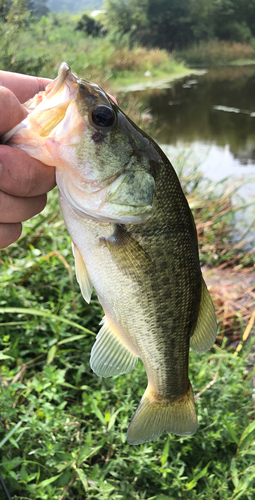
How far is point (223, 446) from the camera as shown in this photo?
1.91m

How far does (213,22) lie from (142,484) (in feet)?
147

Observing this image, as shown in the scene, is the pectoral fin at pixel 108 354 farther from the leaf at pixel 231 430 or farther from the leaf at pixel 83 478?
the leaf at pixel 231 430

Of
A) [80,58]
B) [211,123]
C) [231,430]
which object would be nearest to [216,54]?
[80,58]

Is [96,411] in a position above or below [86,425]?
above

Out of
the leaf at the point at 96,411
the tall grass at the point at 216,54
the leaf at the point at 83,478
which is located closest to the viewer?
the leaf at the point at 83,478

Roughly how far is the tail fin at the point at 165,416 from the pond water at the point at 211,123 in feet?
15.0

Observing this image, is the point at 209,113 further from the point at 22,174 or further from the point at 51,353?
the point at 22,174

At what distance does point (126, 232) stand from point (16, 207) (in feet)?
1.34

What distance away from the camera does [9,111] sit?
1043mm

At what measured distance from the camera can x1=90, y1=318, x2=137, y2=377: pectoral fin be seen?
133 cm

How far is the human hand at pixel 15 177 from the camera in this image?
1.06 m

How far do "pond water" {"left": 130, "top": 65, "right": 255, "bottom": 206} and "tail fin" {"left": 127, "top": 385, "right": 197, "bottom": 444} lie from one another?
458 centimetres

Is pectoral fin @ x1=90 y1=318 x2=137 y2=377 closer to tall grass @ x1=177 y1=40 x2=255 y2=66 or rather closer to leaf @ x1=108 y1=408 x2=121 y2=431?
leaf @ x1=108 y1=408 x2=121 y2=431

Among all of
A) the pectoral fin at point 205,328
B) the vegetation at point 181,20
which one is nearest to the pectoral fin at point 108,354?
the pectoral fin at point 205,328
